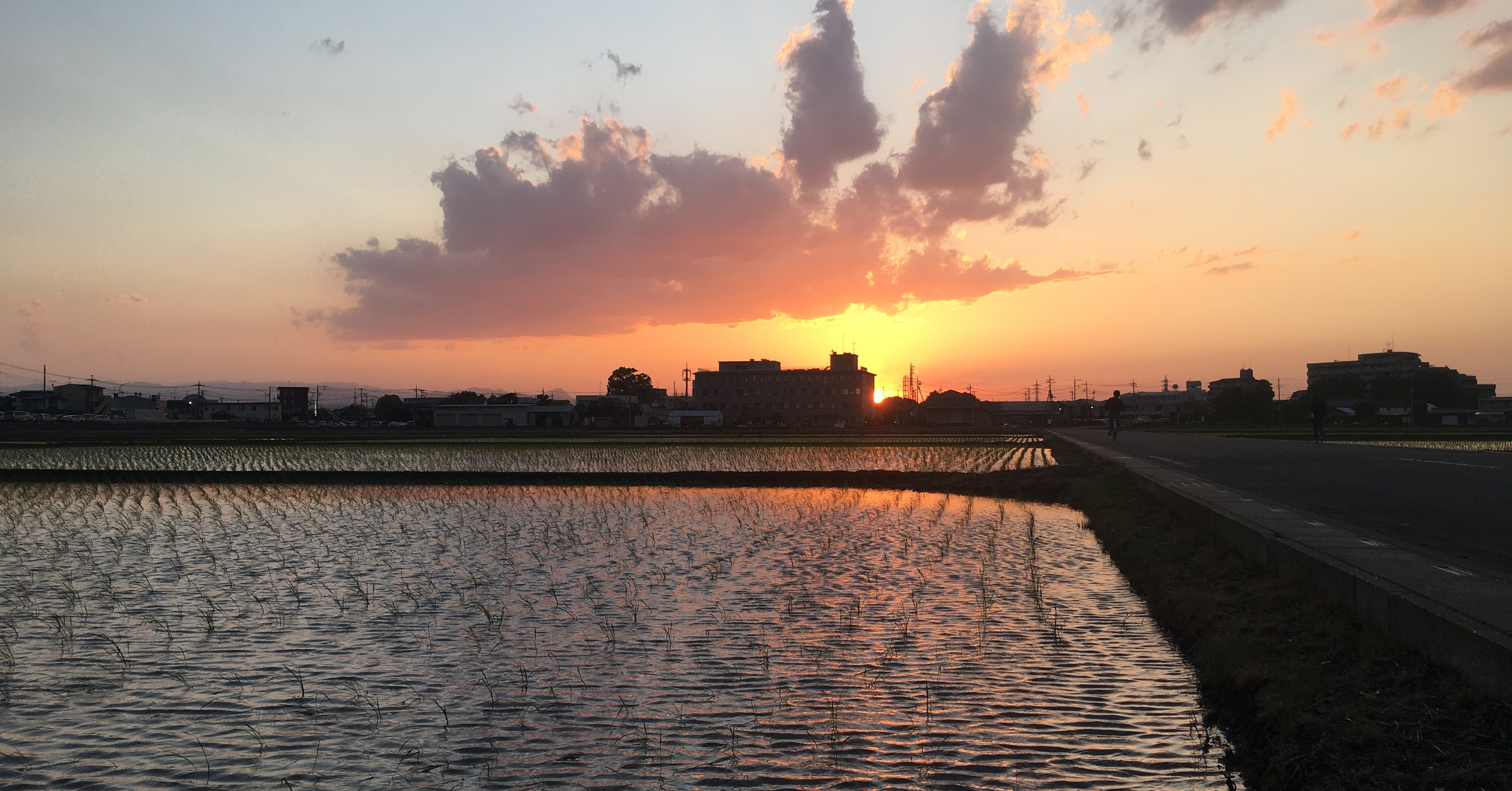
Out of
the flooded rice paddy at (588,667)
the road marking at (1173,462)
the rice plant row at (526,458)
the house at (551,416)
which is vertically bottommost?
the flooded rice paddy at (588,667)

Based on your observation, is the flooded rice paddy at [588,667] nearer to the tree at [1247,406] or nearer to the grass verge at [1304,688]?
the grass verge at [1304,688]

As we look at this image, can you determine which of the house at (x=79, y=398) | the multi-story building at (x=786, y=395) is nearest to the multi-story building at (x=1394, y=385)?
the multi-story building at (x=786, y=395)

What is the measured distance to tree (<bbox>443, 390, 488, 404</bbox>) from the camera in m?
156

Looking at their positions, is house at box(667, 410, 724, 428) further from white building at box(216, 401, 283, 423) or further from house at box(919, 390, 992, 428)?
white building at box(216, 401, 283, 423)

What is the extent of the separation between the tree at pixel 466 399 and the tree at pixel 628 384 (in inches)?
1285

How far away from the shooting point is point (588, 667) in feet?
24.4

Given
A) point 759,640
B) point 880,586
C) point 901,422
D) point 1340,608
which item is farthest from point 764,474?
point 901,422

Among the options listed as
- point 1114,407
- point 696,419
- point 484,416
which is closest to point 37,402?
point 484,416

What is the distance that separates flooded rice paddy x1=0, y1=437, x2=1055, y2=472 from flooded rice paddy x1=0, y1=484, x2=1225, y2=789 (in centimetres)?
1770

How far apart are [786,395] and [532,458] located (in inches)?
4630

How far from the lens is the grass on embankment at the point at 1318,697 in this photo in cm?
427

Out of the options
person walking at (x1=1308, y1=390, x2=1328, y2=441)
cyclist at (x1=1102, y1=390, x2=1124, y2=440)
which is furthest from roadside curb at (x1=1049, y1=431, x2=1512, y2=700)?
cyclist at (x1=1102, y1=390, x2=1124, y2=440)

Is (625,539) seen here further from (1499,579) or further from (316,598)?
(1499,579)

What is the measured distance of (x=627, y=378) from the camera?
7584 inches
